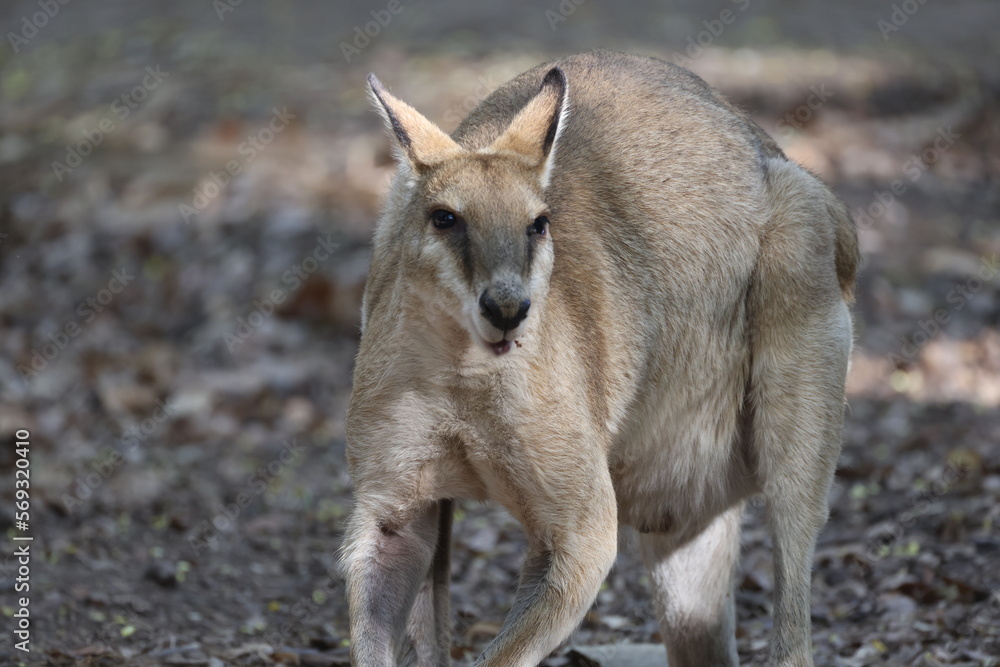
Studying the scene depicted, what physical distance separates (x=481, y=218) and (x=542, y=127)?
676 millimetres

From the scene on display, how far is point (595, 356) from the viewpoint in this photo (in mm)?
4770

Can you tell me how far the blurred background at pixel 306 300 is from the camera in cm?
664

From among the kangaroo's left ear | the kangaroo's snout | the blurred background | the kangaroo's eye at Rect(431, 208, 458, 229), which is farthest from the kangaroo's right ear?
the blurred background

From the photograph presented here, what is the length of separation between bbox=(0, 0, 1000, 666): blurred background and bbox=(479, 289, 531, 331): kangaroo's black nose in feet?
7.22

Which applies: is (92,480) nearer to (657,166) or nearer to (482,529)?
(482,529)

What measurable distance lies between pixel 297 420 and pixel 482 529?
81.9 inches

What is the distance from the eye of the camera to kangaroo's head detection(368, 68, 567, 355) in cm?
397

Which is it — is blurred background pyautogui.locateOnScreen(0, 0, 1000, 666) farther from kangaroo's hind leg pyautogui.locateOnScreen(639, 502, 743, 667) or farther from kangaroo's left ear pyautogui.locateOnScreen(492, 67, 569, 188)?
kangaroo's left ear pyautogui.locateOnScreen(492, 67, 569, 188)

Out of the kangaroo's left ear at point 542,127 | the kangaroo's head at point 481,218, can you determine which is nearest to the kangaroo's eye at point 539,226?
the kangaroo's head at point 481,218

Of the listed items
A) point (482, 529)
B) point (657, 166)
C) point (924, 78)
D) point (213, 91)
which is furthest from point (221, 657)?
point (924, 78)

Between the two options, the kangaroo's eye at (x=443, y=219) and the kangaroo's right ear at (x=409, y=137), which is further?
the kangaroo's right ear at (x=409, y=137)

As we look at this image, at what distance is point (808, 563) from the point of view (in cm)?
525

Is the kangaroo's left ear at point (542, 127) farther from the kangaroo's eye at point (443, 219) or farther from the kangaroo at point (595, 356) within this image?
the kangaroo's eye at point (443, 219)

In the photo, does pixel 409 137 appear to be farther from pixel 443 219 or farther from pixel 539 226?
pixel 539 226
